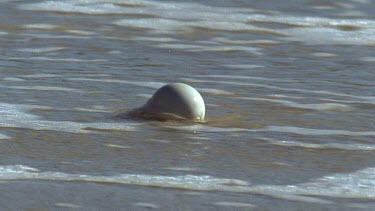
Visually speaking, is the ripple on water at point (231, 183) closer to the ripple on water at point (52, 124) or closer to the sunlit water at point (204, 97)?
the sunlit water at point (204, 97)

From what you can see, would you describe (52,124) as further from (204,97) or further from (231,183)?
(231,183)

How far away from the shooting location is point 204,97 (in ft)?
18.4

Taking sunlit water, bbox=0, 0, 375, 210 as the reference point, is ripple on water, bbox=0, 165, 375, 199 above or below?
above

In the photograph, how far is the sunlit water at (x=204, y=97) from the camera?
3.75 meters

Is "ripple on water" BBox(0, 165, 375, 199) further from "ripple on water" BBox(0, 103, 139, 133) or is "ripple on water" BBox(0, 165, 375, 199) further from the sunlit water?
"ripple on water" BBox(0, 103, 139, 133)

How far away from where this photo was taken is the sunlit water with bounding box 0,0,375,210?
3.75 meters

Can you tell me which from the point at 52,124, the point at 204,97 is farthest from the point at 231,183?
the point at 204,97

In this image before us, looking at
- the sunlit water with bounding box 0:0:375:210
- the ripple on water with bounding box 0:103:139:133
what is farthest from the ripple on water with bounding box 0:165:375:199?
the ripple on water with bounding box 0:103:139:133

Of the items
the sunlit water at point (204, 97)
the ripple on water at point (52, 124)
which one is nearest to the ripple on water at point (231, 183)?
the sunlit water at point (204, 97)

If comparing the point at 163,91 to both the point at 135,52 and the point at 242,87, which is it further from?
the point at 135,52

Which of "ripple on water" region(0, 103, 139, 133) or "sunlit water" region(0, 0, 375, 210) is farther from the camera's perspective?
"ripple on water" region(0, 103, 139, 133)

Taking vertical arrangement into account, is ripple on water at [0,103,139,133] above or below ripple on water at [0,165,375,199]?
below

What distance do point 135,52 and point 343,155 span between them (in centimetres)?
280

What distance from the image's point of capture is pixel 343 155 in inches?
173
